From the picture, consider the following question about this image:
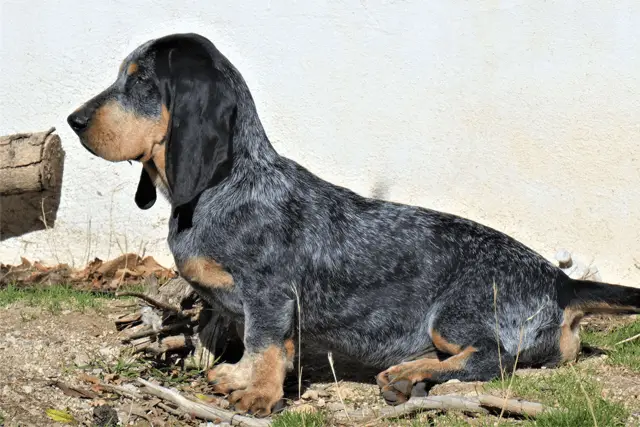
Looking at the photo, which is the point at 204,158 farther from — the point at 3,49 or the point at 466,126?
the point at 3,49

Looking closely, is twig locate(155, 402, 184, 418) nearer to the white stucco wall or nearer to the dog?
the dog

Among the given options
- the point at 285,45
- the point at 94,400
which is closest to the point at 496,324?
the point at 94,400

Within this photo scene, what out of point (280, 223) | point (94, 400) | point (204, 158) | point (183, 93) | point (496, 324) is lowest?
point (94, 400)

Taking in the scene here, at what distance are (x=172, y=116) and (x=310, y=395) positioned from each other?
5.98ft

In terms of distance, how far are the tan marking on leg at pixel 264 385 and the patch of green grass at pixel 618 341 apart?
2.01m

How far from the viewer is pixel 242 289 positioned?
5523mm

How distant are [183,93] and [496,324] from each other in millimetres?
2169

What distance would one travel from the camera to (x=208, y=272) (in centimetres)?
553

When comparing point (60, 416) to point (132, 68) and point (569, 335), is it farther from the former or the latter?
point (569, 335)

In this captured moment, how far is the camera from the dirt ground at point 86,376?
5.39 m

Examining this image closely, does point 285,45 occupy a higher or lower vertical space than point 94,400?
higher

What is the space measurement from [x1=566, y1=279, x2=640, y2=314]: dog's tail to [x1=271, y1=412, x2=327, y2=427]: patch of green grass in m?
1.67

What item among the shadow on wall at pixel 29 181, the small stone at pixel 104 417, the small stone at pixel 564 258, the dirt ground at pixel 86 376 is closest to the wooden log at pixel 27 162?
the shadow on wall at pixel 29 181

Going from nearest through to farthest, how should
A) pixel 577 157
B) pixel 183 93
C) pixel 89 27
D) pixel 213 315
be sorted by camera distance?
pixel 183 93, pixel 213 315, pixel 577 157, pixel 89 27
